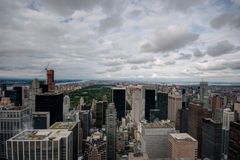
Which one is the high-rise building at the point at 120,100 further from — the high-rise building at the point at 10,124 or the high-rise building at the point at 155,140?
the high-rise building at the point at 10,124

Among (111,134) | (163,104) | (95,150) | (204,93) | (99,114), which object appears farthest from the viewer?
(204,93)

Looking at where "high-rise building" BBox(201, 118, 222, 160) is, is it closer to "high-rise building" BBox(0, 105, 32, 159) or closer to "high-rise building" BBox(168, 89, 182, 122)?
"high-rise building" BBox(168, 89, 182, 122)

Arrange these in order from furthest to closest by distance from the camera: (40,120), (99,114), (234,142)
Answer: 1. (99,114)
2. (40,120)
3. (234,142)

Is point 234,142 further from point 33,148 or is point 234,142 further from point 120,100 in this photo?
point 120,100

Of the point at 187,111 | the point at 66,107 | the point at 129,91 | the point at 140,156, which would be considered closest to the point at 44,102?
the point at 66,107

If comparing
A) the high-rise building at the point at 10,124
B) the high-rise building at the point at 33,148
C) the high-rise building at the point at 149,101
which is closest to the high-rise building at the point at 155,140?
the high-rise building at the point at 10,124

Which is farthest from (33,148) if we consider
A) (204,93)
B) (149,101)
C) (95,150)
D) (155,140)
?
(204,93)

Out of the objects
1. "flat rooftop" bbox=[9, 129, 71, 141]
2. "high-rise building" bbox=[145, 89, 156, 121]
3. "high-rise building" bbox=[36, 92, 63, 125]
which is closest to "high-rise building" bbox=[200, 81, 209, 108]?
"high-rise building" bbox=[145, 89, 156, 121]
